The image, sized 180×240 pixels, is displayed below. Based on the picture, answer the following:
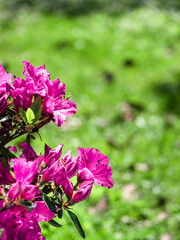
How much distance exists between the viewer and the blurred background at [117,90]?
4.41 meters

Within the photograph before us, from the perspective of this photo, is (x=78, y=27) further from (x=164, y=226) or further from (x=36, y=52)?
(x=164, y=226)

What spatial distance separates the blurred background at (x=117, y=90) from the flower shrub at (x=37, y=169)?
5.49 ft

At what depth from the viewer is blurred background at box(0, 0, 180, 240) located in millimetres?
4414

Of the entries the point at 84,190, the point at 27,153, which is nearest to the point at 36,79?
the point at 27,153

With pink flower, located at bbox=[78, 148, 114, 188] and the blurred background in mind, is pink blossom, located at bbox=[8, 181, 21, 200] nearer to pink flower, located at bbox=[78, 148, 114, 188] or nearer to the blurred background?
pink flower, located at bbox=[78, 148, 114, 188]

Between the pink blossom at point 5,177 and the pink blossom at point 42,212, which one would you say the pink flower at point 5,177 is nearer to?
the pink blossom at point 5,177

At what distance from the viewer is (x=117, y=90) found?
22.8 ft

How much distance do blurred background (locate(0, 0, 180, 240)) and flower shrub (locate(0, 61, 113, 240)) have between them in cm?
167

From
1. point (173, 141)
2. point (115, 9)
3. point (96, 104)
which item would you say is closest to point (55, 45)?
point (96, 104)

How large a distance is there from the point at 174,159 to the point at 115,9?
20.8 feet

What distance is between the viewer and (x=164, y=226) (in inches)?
167

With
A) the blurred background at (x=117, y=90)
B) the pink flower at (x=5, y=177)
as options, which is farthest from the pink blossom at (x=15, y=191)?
the blurred background at (x=117, y=90)

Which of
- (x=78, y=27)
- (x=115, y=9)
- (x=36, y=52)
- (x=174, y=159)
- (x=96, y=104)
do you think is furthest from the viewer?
(x=115, y=9)

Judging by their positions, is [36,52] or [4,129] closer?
[4,129]
